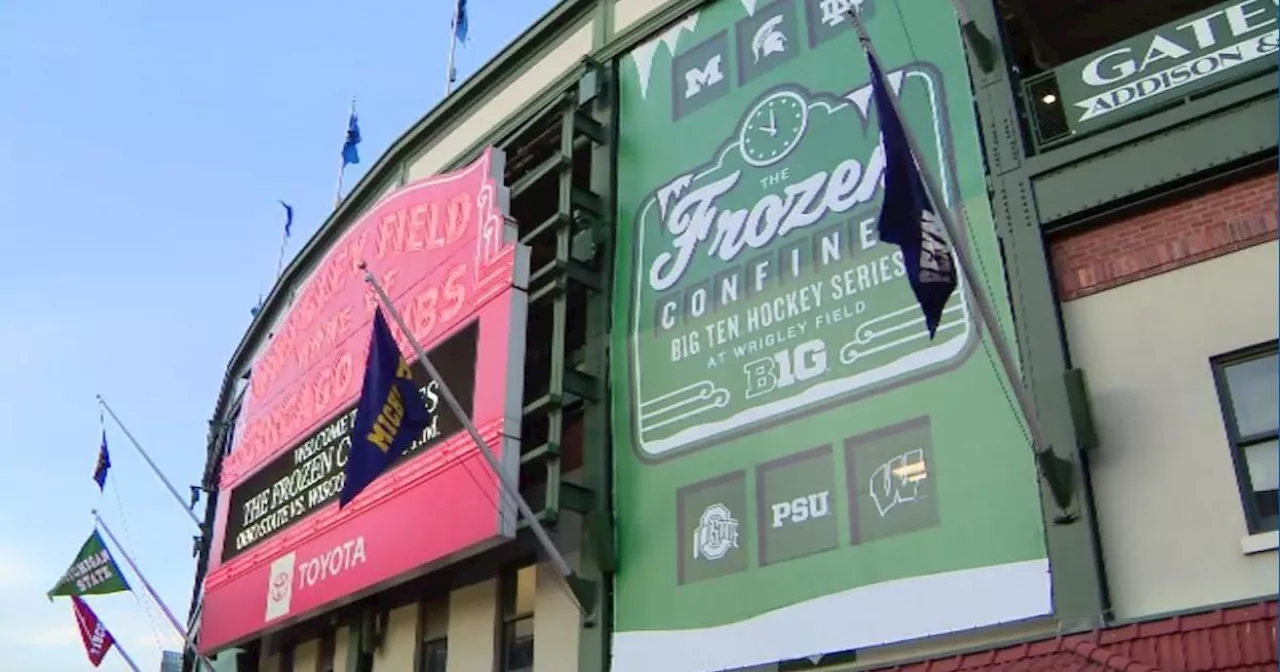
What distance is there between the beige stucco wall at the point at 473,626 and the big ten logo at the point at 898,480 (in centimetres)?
721

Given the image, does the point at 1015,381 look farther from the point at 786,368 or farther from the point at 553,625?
the point at 553,625

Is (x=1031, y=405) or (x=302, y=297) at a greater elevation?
(x=302, y=297)

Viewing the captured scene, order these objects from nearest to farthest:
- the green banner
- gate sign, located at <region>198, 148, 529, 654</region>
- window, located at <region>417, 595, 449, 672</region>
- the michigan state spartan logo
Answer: the green banner → the michigan state spartan logo → gate sign, located at <region>198, 148, 529, 654</region> → window, located at <region>417, 595, 449, 672</region>

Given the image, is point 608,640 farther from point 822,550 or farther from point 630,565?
point 822,550

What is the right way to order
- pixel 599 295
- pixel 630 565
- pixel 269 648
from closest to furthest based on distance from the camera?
1. pixel 630 565
2. pixel 599 295
3. pixel 269 648

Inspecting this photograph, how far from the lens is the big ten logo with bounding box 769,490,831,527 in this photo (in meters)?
13.8

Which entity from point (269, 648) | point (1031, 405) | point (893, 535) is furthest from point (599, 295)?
point (269, 648)

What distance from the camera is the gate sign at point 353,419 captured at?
56.5ft

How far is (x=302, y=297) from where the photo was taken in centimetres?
2555

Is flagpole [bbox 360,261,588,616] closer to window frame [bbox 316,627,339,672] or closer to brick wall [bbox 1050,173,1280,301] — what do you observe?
brick wall [bbox 1050,173,1280,301]

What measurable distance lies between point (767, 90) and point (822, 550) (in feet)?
21.6

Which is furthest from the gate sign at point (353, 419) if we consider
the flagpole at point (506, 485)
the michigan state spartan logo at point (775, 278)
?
the michigan state spartan logo at point (775, 278)

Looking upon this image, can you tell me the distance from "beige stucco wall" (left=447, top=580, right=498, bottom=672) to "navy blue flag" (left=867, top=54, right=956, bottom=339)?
9.50 m

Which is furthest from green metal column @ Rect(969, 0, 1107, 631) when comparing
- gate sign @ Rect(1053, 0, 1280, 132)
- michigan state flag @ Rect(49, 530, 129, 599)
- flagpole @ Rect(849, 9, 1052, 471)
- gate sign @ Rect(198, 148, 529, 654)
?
michigan state flag @ Rect(49, 530, 129, 599)
